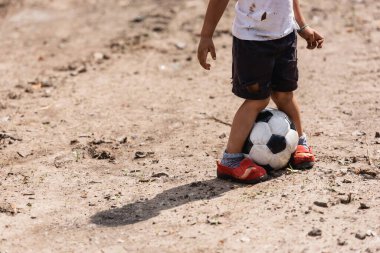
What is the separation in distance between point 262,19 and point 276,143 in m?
0.77

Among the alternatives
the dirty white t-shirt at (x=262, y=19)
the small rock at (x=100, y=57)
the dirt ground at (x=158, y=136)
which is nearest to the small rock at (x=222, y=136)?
the dirt ground at (x=158, y=136)

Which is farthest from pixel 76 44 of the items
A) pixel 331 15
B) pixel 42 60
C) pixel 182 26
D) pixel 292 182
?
pixel 292 182

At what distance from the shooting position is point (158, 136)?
17.5 ft

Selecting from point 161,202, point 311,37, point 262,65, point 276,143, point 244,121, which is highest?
point 311,37

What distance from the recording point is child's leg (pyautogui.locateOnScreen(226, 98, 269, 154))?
4.31m

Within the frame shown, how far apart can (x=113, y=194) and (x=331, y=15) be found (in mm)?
4197

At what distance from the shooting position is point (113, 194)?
4352 mm

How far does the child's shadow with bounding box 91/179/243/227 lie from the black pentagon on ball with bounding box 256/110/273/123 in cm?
43

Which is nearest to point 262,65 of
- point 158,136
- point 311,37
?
point 311,37

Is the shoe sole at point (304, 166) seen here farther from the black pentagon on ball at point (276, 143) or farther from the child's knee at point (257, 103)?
the child's knee at point (257, 103)

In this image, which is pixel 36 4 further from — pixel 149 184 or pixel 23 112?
pixel 149 184

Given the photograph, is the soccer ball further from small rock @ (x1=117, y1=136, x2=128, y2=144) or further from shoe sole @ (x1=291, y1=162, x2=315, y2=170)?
small rock @ (x1=117, y1=136, x2=128, y2=144)

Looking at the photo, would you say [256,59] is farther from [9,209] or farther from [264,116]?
[9,209]

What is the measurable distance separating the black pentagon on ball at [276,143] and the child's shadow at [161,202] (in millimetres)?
302
